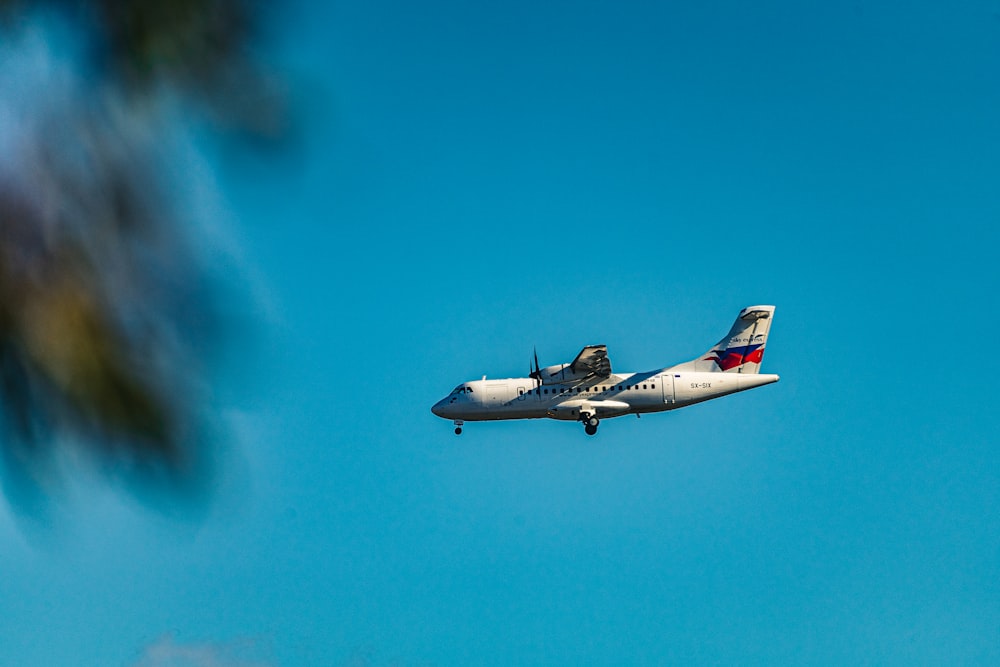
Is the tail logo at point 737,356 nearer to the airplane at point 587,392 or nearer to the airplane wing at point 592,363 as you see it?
the airplane at point 587,392

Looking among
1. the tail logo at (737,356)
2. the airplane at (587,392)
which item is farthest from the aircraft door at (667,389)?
the tail logo at (737,356)

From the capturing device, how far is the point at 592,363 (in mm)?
75438

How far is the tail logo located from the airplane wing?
1016 cm

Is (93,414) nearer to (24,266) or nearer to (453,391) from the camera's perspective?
(24,266)

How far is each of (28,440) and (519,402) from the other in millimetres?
71840

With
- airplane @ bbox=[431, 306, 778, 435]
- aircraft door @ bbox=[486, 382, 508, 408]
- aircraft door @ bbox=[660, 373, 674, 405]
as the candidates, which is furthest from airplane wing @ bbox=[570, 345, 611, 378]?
aircraft door @ bbox=[486, 382, 508, 408]

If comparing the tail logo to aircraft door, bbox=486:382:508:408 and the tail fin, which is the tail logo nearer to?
the tail fin

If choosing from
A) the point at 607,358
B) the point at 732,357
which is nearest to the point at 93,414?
the point at 607,358

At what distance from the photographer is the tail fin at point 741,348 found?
3184 inches

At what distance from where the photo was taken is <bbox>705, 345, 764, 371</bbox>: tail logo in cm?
8131

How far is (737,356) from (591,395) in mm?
13529

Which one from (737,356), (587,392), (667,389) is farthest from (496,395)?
(737,356)

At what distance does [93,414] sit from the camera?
5895 millimetres

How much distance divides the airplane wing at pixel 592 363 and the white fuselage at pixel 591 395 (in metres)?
0.78
